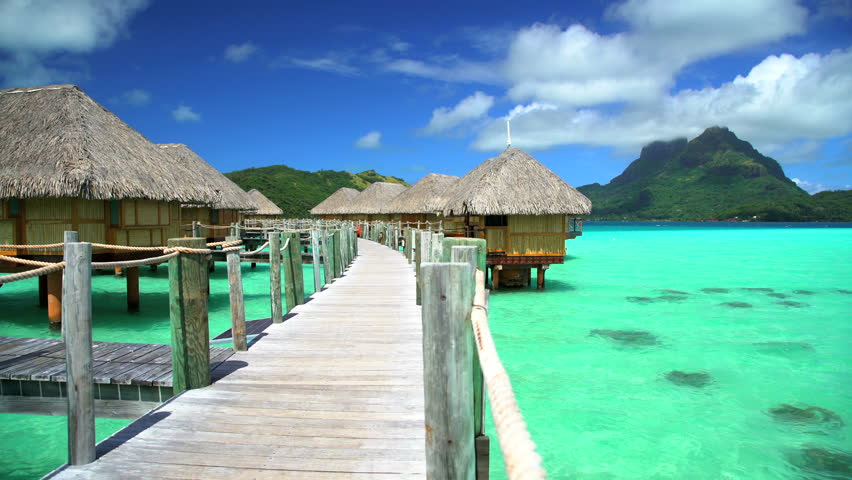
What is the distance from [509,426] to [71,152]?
12.3m

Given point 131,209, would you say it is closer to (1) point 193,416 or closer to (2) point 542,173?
(1) point 193,416

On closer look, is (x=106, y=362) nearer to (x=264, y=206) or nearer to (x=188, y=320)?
(x=188, y=320)

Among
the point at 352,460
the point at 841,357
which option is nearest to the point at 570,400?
the point at 352,460

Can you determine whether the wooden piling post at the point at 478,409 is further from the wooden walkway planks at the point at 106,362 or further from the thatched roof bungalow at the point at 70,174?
the thatched roof bungalow at the point at 70,174

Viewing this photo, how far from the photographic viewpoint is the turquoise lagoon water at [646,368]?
5.84 m

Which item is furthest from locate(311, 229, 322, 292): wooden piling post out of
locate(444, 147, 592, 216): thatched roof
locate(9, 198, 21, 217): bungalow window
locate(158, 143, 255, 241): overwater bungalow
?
locate(158, 143, 255, 241): overwater bungalow

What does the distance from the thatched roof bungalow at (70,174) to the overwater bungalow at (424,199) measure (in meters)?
19.5

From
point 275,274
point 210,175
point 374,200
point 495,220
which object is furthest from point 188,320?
point 374,200

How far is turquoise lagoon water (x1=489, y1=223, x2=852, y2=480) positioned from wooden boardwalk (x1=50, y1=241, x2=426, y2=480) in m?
2.14

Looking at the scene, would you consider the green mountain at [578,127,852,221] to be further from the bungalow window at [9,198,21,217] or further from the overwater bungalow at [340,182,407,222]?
the bungalow window at [9,198,21,217]

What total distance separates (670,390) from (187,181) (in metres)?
13.8

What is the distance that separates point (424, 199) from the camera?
106ft

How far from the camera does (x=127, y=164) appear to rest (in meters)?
11.7

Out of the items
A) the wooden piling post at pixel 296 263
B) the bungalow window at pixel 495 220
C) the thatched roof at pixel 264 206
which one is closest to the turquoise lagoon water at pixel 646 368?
the bungalow window at pixel 495 220
